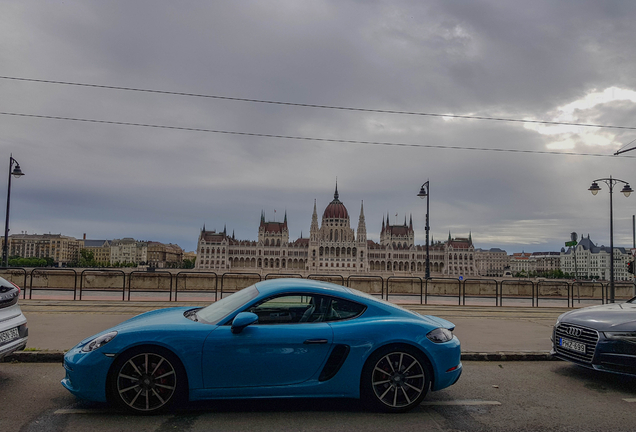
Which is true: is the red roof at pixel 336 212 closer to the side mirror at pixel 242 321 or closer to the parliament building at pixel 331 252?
the parliament building at pixel 331 252

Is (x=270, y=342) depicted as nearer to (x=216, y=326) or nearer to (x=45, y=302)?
(x=216, y=326)

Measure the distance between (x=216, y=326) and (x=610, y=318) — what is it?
528 centimetres

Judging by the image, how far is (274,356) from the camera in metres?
4.45

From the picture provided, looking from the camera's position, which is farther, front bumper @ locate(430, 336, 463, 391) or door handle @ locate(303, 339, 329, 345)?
front bumper @ locate(430, 336, 463, 391)

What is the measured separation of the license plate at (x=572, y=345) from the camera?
19.8 ft

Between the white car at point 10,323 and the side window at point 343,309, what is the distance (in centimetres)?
397

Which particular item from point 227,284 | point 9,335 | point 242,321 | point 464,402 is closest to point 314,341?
point 242,321

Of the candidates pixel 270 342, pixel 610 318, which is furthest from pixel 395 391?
pixel 610 318

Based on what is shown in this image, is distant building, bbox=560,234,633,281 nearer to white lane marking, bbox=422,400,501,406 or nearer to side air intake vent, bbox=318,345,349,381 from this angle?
white lane marking, bbox=422,400,501,406

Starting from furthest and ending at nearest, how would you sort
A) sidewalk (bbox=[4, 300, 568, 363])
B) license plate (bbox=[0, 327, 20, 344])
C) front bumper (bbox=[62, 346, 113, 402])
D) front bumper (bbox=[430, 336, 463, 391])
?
sidewalk (bbox=[4, 300, 568, 363]) → license plate (bbox=[0, 327, 20, 344]) → front bumper (bbox=[430, 336, 463, 391]) → front bumper (bbox=[62, 346, 113, 402])

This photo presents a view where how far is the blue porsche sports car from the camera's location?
4.38 meters

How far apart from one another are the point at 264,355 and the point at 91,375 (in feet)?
5.66

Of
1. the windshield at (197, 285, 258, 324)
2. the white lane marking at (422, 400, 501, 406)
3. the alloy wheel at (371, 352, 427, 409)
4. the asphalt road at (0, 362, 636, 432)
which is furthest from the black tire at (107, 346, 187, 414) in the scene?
the white lane marking at (422, 400, 501, 406)

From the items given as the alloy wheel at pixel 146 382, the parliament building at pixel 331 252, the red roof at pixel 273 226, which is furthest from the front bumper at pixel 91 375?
the red roof at pixel 273 226
